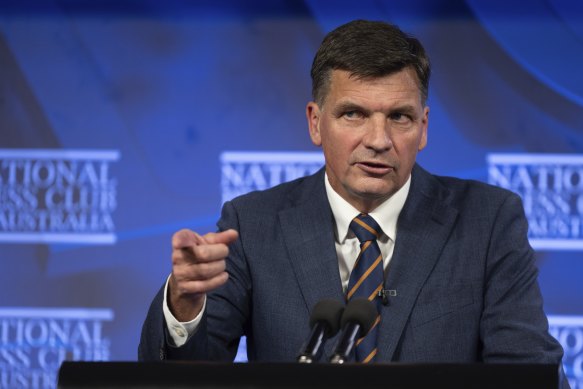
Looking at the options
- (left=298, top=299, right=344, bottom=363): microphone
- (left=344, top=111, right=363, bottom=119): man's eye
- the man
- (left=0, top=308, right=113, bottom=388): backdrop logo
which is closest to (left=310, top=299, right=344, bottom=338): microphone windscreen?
(left=298, top=299, right=344, bottom=363): microphone

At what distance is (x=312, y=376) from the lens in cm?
146

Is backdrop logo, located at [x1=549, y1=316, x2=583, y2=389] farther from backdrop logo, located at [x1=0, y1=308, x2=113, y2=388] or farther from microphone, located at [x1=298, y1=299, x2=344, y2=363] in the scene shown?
microphone, located at [x1=298, y1=299, x2=344, y2=363]

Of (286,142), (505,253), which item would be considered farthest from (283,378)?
(286,142)

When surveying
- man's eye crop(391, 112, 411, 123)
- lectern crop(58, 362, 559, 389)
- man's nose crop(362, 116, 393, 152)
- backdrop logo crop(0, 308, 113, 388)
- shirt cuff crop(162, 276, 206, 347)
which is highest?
man's eye crop(391, 112, 411, 123)

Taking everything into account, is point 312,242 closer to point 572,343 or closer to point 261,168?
point 261,168

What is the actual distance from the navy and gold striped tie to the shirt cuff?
454 mm

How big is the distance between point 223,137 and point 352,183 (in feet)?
4.93

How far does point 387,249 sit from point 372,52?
54 cm

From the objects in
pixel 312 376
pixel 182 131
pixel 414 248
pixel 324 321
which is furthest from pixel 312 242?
pixel 182 131

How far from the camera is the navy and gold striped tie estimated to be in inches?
93.1

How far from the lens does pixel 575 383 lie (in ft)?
11.9

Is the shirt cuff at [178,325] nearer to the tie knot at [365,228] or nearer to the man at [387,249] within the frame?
the man at [387,249]

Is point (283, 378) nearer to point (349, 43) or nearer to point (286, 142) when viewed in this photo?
point (349, 43)

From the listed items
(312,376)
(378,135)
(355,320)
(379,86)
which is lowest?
(312,376)
